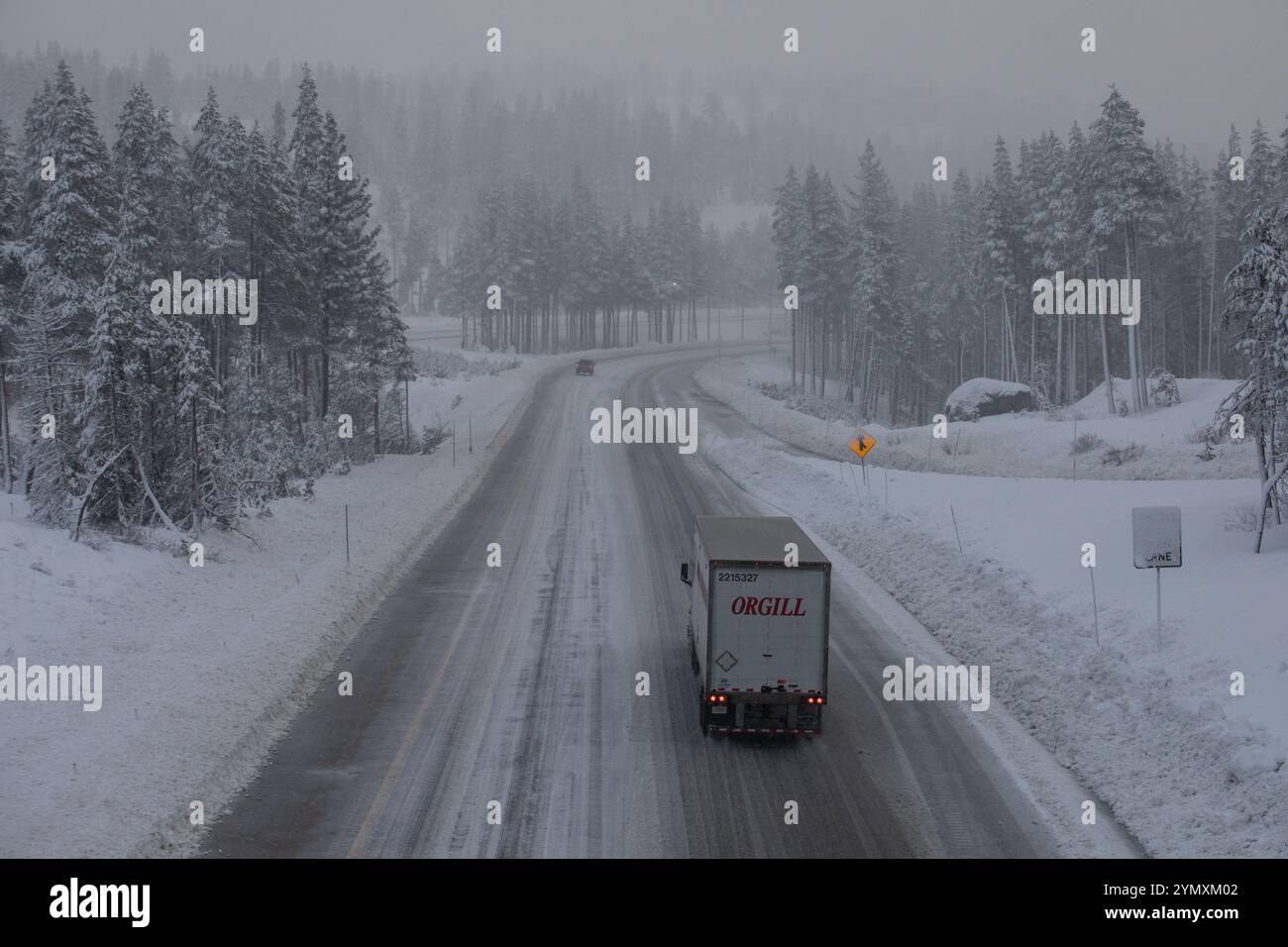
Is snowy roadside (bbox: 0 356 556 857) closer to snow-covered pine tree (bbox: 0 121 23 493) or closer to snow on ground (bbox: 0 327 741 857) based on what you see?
snow on ground (bbox: 0 327 741 857)

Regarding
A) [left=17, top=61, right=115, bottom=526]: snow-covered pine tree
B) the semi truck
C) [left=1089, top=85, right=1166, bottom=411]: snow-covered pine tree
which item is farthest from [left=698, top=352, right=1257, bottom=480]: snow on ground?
[left=17, top=61, right=115, bottom=526]: snow-covered pine tree

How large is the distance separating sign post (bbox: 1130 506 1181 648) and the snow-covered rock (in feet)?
132

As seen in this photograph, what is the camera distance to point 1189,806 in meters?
11.6

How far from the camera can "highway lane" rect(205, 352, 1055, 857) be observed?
11445 mm

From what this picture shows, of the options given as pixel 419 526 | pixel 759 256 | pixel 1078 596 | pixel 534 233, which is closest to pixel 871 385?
pixel 534 233

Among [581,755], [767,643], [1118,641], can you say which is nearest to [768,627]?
[767,643]

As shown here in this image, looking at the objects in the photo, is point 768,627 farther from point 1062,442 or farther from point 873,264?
point 873,264

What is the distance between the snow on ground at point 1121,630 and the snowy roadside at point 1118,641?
1.2 inches

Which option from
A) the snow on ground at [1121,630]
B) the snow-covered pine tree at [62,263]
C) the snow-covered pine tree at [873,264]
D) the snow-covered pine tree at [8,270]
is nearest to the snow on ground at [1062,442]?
the snow on ground at [1121,630]

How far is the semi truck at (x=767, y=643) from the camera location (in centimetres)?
1417

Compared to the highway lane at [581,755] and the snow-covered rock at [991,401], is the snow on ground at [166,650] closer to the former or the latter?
the highway lane at [581,755]
